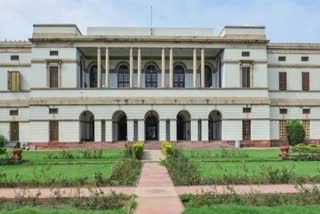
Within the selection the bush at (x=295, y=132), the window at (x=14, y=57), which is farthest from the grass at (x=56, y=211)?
the window at (x=14, y=57)

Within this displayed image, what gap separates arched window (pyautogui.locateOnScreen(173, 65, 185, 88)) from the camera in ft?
176

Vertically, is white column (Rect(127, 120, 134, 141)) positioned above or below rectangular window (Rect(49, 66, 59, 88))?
below

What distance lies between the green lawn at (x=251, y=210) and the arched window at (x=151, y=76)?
42021 millimetres

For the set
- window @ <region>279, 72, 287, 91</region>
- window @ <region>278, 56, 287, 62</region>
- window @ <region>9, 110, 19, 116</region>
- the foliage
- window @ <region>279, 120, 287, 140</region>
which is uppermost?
window @ <region>278, 56, 287, 62</region>

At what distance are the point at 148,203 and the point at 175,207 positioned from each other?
104 centimetres

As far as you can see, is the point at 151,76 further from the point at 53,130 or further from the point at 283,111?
the point at 283,111

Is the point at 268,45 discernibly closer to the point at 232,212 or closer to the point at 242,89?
the point at 242,89

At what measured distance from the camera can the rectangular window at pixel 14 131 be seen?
157ft

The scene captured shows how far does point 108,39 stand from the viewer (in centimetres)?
4722

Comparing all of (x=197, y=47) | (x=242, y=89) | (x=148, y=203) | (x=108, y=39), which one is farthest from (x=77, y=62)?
(x=148, y=203)

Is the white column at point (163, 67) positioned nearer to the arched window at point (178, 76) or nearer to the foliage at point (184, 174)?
the arched window at point (178, 76)

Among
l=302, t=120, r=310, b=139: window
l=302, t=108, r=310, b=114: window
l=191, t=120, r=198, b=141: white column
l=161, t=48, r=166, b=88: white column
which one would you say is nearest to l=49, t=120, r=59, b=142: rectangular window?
l=161, t=48, r=166, b=88: white column

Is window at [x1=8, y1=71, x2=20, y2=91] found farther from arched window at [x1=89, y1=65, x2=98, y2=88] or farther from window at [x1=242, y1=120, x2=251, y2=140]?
window at [x1=242, y1=120, x2=251, y2=140]

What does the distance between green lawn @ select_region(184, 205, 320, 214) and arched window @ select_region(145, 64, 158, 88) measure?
138ft
